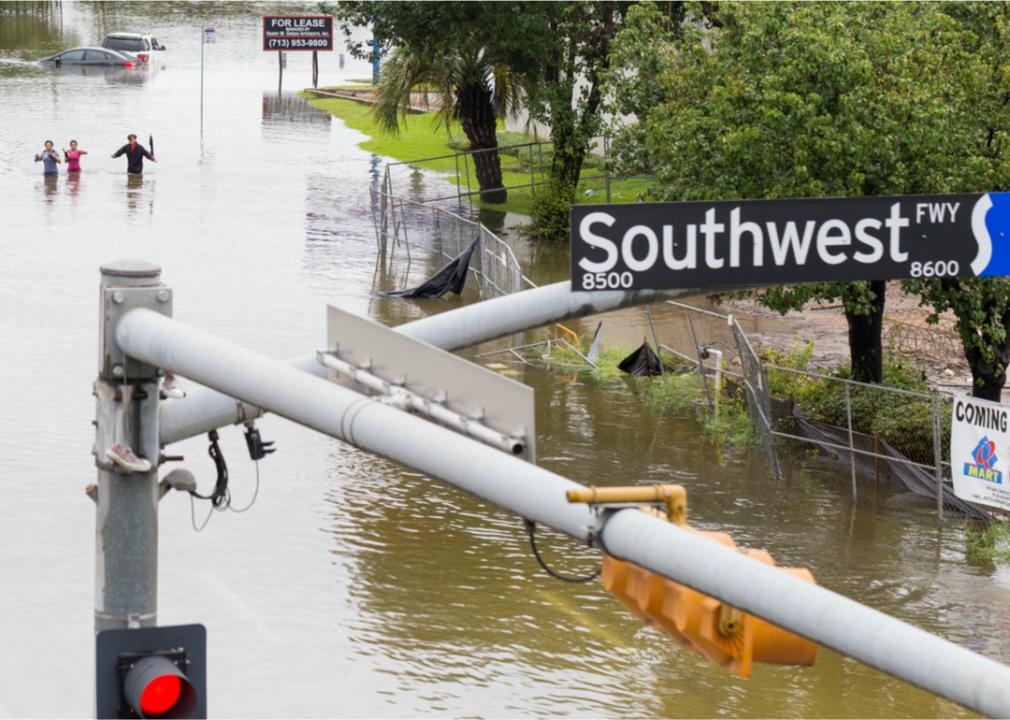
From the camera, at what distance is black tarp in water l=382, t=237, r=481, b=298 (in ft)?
92.1

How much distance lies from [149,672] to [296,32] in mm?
62609

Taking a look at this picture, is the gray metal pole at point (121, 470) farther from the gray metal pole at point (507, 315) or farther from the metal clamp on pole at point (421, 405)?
the metal clamp on pole at point (421, 405)

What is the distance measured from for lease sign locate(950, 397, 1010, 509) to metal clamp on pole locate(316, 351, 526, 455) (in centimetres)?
1260

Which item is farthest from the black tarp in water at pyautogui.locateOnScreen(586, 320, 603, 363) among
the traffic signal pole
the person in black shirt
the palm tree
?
the person in black shirt

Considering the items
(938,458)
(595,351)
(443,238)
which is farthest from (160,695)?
(443,238)

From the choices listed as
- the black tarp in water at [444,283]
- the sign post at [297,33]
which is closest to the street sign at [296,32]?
the sign post at [297,33]

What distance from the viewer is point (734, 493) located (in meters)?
19.0

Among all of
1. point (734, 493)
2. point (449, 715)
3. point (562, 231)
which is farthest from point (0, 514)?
point (562, 231)

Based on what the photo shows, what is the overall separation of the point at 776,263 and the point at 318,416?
2.12 metres

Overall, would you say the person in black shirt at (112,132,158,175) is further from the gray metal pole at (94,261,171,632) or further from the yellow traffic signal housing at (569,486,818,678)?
the yellow traffic signal housing at (569,486,818,678)

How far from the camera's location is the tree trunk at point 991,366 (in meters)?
19.6

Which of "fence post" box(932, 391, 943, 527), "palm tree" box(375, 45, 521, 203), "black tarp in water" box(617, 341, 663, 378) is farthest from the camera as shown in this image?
"palm tree" box(375, 45, 521, 203)

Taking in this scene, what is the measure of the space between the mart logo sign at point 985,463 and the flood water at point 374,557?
0.83 m

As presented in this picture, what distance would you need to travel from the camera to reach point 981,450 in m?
17.3
